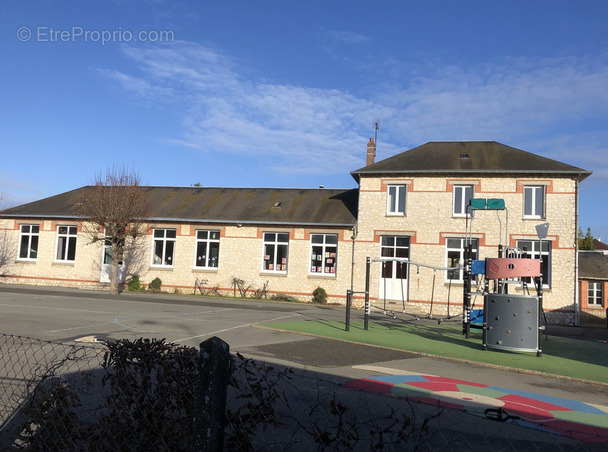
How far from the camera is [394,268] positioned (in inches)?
959

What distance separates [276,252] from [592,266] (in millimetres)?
19493

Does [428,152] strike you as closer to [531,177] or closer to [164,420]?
[531,177]

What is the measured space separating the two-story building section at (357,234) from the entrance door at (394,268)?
49 millimetres

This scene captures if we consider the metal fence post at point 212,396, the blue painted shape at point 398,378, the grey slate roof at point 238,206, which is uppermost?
the grey slate roof at point 238,206

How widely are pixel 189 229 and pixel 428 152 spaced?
43.1 ft

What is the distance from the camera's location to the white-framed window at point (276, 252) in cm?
2573

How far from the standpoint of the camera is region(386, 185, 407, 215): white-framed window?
24.6 meters

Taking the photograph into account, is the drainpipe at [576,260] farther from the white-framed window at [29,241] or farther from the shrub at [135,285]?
the white-framed window at [29,241]

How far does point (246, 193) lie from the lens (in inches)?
1148

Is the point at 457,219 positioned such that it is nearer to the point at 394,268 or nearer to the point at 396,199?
the point at 396,199

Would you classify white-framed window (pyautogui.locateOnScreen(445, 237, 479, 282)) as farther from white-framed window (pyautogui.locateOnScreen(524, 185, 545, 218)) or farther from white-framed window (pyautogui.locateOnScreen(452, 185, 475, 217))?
white-framed window (pyautogui.locateOnScreen(524, 185, 545, 218))

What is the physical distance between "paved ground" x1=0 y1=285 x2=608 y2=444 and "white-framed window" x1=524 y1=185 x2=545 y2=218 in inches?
252

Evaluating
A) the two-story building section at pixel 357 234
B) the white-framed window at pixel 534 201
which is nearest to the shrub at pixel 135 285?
the two-story building section at pixel 357 234

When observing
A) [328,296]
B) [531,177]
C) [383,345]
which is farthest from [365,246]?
[383,345]
